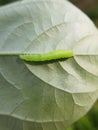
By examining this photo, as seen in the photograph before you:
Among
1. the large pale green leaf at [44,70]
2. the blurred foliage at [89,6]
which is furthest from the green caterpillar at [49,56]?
the blurred foliage at [89,6]

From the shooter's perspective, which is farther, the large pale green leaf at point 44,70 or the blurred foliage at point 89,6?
the blurred foliage at point 89,6

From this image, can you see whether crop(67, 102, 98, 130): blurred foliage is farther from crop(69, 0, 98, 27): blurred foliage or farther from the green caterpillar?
the green caterpillar

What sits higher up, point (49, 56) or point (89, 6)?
point (49, 56)

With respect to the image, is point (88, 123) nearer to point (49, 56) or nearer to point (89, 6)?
point (49, 56)

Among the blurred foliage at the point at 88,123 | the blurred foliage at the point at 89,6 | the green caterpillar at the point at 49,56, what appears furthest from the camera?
the blurred foliage at the point at 89,6

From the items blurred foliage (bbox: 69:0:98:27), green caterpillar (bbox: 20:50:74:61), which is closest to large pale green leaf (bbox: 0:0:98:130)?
green caterpillar (bbox: 20:50:74:61)

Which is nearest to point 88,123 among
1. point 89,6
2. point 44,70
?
point 44,70

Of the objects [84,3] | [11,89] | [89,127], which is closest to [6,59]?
[11,89]

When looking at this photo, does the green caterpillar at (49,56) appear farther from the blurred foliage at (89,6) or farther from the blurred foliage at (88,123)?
the blurred foliage at (89,6)
